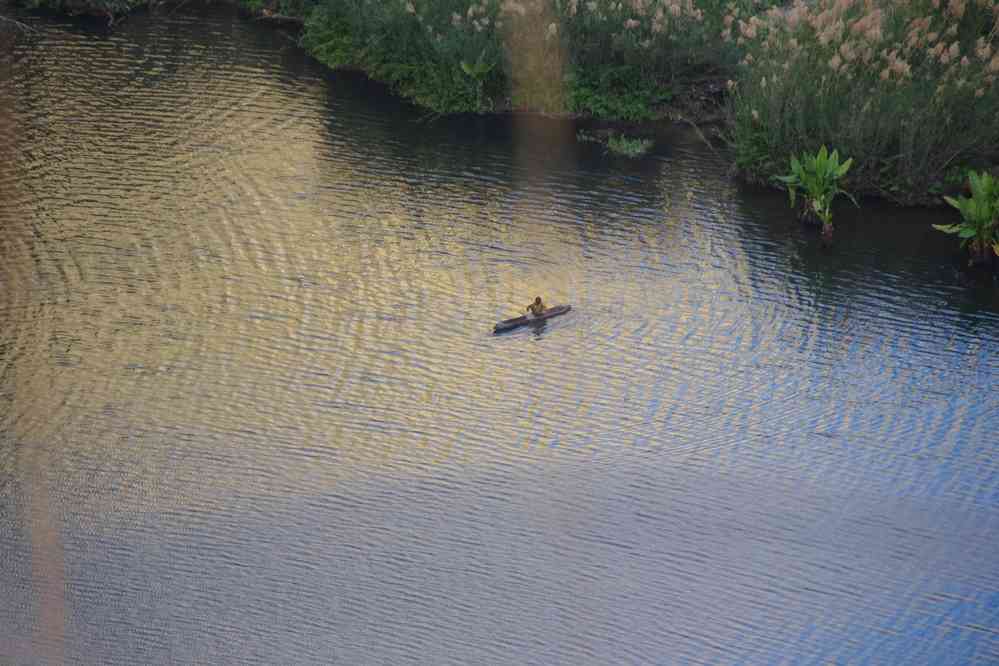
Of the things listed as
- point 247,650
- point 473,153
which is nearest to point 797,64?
point 473,153

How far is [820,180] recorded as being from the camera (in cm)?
1602

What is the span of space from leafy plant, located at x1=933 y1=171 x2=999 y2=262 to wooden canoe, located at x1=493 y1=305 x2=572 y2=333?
459 cm

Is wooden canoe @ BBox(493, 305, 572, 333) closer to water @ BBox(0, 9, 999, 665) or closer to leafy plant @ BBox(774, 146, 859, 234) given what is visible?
water @ BBox(0, 9, 999, 665)

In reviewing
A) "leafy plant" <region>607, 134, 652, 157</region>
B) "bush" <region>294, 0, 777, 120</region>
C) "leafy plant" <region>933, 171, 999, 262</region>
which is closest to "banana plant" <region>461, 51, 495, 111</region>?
"bush" <region>294, 0, 777, 120</region>

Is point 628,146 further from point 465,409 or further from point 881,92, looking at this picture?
point 465,409

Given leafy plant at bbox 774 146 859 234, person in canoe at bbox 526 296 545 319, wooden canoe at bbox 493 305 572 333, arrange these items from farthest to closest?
leafy plant at bbox 774 146 859 234, person in canoe at bbox 526 296 545 319, wooden canoe at bbox 493 305 572 333

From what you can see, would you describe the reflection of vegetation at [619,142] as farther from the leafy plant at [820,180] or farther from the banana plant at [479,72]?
the leafy plant at [820,180]

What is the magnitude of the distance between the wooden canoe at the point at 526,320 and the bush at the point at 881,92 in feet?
16.3

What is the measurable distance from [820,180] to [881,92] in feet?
5.15

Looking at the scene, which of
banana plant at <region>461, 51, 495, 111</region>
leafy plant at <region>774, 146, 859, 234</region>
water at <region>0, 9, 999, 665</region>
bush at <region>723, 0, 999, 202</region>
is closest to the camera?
water at <region>0, 9, 999, 665</region>

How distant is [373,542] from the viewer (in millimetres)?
9938

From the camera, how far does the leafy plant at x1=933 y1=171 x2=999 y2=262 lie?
14.9 metres

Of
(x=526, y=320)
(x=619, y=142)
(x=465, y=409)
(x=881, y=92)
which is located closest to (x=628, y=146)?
(x=619, y=142)

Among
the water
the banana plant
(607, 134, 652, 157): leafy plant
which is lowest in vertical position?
the water
